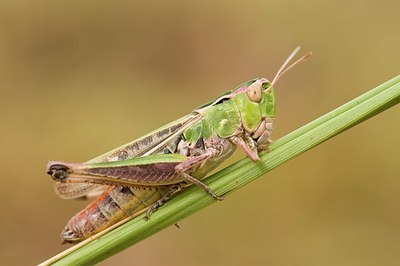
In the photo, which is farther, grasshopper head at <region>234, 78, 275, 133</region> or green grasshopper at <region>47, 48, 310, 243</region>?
grasshopper head at <region>234, 78, 275, 133</region>

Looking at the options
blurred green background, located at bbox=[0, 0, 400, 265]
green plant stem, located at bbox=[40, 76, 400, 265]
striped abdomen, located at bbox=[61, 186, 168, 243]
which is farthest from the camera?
blurred green background, located at bbox=[0, 0, 400, 265]

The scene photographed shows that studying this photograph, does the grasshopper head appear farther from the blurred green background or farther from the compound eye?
the blurred green background

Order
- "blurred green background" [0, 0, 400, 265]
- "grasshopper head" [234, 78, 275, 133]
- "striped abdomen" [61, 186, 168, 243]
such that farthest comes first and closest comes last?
"blurred green background" [0, 0, 400, 265] → "grasshopper head" [234, 78, 275, 133] → "striped abdomen" [61, 186, 168, 243]

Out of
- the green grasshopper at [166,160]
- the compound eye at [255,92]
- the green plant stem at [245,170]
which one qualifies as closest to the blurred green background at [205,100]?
the green grasshopper at [166,160]

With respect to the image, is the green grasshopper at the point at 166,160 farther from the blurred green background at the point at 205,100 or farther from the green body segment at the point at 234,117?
the blurred green background at the point at 205,100

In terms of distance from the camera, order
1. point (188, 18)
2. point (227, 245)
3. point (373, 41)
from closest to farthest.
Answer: point (227, 245) → point (373, 41) → point (188, 18)

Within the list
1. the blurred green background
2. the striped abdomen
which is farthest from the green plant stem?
the blurred green background

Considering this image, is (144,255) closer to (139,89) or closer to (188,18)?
(139,89)

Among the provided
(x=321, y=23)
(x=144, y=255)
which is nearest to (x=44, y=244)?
(x=144, y=255)
